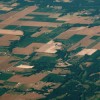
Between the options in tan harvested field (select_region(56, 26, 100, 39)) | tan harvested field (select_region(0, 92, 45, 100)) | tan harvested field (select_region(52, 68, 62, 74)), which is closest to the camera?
tan harvested field (select_region(0, 92, 45, 100))

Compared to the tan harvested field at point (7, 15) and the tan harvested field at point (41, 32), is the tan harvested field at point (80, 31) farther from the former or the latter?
the tan harvested field at point (7, 15)

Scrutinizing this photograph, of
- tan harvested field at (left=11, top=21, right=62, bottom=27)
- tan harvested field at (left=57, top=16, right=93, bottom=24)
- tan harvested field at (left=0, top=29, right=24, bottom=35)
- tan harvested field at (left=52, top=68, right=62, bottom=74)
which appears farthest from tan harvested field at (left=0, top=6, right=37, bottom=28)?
tan harvested field at (left=52, top=68, right=62, bottom=74)

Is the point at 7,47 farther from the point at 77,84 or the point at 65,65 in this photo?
the point at 77,84

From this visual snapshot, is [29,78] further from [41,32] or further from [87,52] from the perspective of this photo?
[41,32]

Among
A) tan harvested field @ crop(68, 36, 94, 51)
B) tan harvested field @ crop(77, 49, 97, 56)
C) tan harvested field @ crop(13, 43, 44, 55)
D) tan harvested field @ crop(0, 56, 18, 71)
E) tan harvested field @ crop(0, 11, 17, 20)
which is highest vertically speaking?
tan harvested field @ crop(0, 11, 17, 20)

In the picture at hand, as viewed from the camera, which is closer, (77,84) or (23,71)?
(77,84)

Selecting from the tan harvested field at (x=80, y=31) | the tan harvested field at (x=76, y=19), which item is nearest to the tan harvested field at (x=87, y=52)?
the tan harvested field at (x=80, y=31)

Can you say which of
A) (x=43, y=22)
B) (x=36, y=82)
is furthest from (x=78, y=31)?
(x=36, y=82)

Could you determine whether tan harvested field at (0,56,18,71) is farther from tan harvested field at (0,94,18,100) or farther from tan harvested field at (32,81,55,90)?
tan harvested field at (0,94,18,100)

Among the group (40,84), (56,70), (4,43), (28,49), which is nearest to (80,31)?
(28,49)
